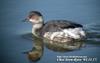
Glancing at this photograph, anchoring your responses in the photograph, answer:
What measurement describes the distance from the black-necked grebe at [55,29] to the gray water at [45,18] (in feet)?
0.14

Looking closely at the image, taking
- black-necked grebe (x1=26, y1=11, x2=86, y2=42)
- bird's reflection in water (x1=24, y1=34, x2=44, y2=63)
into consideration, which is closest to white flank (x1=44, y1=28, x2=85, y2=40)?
black-necked grebe (x1=26, y1=11, x2=86, y2=42)

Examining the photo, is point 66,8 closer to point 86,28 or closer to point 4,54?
point 86,28

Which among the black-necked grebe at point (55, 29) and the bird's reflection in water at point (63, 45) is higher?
the black-necked grebe at point (55, 29)

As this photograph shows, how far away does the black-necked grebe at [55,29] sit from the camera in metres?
3.24

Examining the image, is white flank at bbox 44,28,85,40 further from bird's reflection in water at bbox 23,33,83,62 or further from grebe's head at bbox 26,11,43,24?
grebe's head at bbox 26,11,43,24

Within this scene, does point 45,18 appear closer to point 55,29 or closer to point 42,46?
point 55,29

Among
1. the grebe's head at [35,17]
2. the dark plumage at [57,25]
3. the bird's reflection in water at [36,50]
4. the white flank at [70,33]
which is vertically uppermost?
the grebe's head at [35,17]

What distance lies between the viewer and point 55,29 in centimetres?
325

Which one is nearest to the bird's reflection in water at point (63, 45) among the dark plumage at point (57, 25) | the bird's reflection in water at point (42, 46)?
the bird's reflection in water at point (42, 46)

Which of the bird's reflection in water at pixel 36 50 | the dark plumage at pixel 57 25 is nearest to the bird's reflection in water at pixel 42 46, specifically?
the bird's reflection in water at pixel 36 50

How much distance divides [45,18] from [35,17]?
3.8 inches

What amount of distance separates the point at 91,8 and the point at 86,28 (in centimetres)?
19

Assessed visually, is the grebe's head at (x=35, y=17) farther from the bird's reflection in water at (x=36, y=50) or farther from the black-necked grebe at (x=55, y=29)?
the bird's reflection in water at (x=36, y=50)

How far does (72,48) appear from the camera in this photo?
326 centimetres
